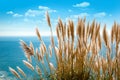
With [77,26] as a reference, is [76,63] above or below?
below

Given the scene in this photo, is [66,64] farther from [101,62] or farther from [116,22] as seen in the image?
[116,22]

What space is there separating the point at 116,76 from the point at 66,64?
59 cm

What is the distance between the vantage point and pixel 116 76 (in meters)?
3.10

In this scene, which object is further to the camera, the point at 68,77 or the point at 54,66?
the point at 54,66

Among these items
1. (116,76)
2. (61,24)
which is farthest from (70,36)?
(116,76)

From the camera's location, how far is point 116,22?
9.60ft

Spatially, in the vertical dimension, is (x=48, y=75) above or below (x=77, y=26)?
below

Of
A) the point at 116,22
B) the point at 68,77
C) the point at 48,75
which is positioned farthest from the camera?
the point at 48,75

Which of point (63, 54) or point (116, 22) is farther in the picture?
point (63, 54)

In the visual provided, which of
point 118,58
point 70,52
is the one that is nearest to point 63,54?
point 70,52

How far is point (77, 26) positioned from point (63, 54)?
16.3 inches

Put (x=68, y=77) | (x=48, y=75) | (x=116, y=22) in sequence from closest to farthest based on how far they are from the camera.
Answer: (x=116, y=22) → (x=68, y=77) → (x=48, y=75)

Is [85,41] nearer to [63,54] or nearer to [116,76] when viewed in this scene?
[63,54]

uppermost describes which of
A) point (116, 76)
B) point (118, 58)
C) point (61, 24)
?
point (61, 24)
